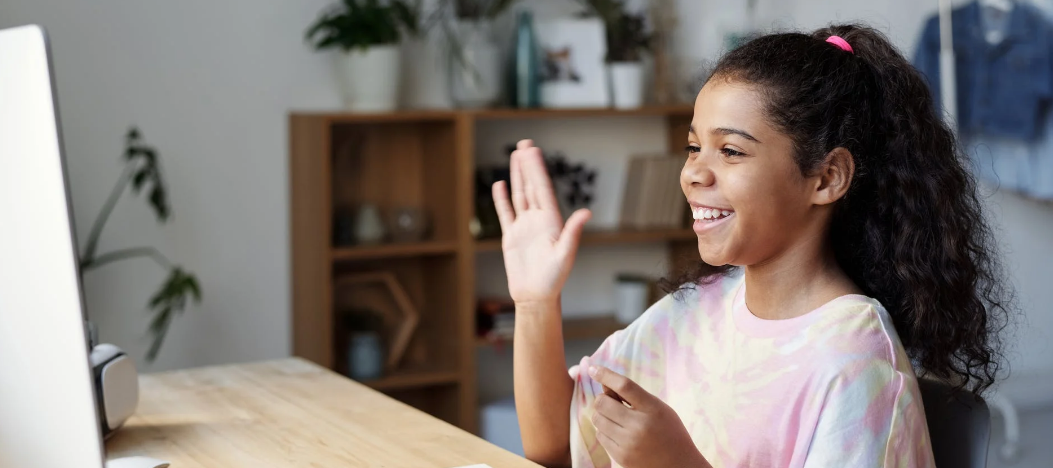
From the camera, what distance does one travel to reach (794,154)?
4.00 ft

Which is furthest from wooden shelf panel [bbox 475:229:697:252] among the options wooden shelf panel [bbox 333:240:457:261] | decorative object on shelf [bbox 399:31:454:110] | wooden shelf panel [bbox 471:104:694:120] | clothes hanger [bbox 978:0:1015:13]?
clothes hanger [bbox 978:0:1015:13]

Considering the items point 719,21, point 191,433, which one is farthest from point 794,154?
point 719,21

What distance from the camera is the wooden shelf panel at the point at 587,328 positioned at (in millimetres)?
3304

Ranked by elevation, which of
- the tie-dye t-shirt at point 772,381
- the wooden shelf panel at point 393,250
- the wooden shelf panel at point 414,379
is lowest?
the wooden shelf panel at point 414,379

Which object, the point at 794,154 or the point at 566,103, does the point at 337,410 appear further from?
the point at 566,103

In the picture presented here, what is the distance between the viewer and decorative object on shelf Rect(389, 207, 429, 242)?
3.30m

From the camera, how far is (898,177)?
3.99 feet

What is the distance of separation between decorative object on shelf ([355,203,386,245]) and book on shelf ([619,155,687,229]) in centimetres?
84

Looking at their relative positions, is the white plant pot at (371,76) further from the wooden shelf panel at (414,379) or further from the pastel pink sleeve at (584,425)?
the pastel pink sleeve at (584,425)

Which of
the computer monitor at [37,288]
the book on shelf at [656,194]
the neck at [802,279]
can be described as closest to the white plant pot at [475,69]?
the book on shelf at [656,194]

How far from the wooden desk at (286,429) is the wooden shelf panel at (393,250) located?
1.34 meters

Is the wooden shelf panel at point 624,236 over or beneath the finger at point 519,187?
beneath

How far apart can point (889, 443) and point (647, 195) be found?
2.48 meters

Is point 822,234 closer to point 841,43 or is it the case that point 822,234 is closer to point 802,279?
point 802,279
